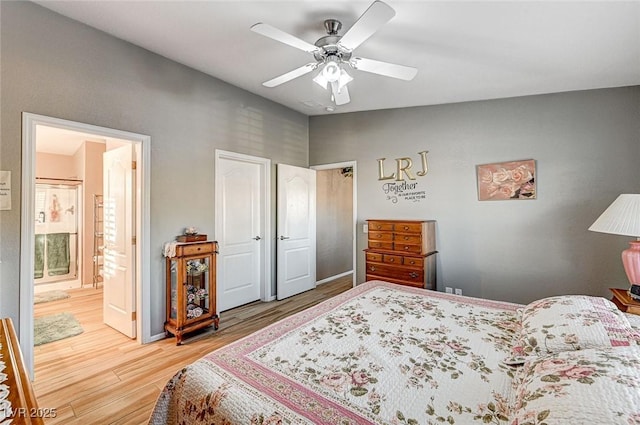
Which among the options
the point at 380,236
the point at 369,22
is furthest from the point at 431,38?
the point at 380,236

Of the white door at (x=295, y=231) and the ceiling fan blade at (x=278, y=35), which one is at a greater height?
the ceiling fan blade at (x=278, y=35)

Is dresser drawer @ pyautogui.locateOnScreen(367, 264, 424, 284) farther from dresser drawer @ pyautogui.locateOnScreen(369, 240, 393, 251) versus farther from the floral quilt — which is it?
the floral quilt

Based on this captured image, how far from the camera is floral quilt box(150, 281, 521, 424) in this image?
98 cm

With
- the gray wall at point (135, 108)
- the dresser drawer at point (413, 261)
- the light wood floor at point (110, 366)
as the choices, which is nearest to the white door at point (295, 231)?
the gray wall at point (135, 108)

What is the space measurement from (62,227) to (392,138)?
18.8 ft

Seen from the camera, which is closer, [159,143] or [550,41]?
[550,41]

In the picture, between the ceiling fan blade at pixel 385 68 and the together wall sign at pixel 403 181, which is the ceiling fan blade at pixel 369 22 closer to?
the ceiling fan blade at pixel 385 68

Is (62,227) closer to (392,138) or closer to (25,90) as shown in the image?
(25,90)

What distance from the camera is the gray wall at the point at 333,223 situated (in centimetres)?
540

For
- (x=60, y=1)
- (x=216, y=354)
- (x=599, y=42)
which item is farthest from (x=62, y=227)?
(x=599, y=42)

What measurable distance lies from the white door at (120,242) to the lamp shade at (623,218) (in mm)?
4055

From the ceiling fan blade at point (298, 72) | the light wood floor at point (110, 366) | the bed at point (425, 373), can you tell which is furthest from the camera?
the ceiling fan blade at point (298, 72)

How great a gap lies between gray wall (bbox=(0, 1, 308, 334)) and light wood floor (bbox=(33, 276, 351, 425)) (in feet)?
1.40

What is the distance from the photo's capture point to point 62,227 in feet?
17.1
